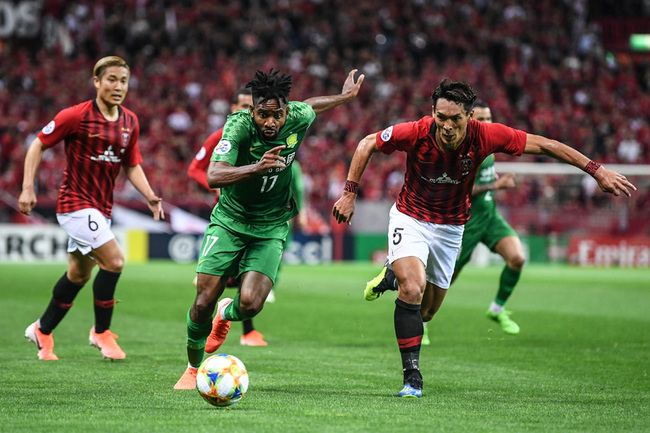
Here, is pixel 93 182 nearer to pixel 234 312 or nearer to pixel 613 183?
pixel 234 312

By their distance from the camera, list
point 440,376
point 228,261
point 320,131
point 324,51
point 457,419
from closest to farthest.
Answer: point 457,419, point 228,261, point 440,376, point 320,131, point 324,51

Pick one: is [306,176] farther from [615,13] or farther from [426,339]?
[426,339]

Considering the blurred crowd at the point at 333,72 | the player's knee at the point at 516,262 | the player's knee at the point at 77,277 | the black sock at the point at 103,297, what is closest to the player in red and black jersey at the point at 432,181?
the black sock at the point at 103,297

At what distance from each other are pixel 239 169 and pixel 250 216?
853mm

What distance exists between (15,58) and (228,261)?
26.4 m

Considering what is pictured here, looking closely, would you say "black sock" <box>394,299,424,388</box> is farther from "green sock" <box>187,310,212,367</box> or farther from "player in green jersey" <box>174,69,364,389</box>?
"green sock" <box>187,310,212,367</box>

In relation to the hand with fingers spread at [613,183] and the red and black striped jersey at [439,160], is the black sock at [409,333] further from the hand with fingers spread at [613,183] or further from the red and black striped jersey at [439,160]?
the hand with fingers spread at [613,183]

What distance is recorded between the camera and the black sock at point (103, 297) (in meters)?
8.44


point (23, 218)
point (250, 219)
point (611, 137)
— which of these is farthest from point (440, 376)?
point (611, 137)

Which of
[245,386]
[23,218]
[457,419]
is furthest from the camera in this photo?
[23,218]

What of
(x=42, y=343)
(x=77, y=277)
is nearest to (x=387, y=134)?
(x=77, y=277)

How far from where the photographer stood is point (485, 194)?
35.4 feet

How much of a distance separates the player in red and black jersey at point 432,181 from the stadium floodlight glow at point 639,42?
26.1 metres

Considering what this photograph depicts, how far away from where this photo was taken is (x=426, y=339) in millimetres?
10055
